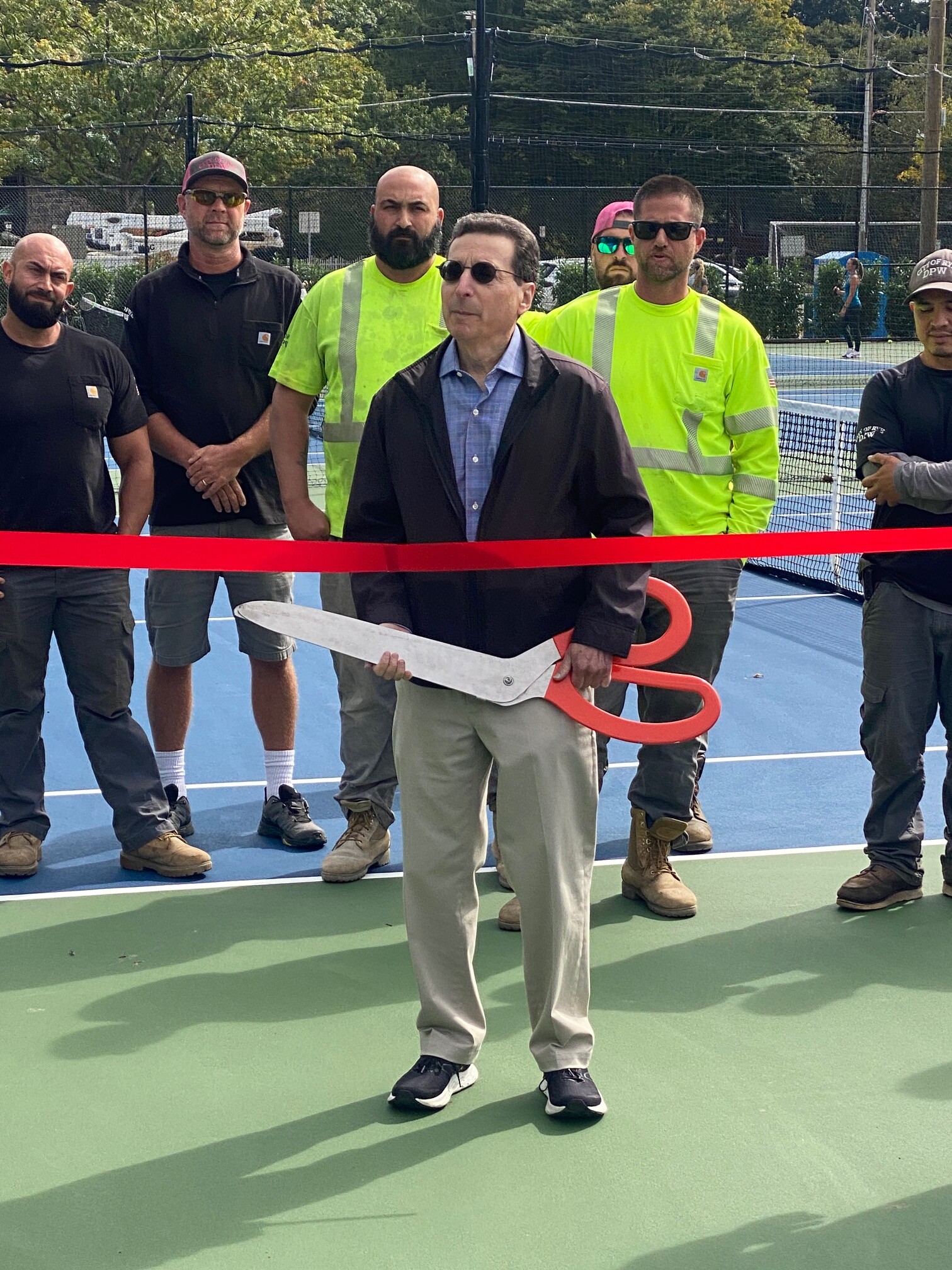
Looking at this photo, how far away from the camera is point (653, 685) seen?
3.85 meters

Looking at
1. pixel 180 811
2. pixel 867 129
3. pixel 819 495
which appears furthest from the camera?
pixel 867 129

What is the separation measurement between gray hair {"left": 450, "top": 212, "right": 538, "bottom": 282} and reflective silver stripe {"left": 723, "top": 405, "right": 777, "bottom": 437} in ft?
4.77

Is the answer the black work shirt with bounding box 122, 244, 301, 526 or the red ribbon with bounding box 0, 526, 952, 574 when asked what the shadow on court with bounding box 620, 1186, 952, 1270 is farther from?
the black work shirt with bounding box 122, 244, 301, 526

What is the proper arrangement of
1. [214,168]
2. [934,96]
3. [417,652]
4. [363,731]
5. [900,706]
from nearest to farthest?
[417,652] < [900,706] < [363,731] < [214,168] < [934,96]

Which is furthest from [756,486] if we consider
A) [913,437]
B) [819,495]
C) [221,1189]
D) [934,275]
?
[819,495]

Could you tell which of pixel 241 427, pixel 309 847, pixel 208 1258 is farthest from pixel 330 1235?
pixel 241 427

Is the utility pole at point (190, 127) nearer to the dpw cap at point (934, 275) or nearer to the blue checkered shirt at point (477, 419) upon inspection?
the dpw cap at point (934, 275)

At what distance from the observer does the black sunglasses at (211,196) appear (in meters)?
5.77

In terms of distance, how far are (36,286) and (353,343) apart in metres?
1.09

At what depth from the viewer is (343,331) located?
528 centimetres

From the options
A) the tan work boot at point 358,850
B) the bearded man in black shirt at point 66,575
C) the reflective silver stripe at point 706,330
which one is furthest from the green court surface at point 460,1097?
the reflective silver stripe at point 706,330

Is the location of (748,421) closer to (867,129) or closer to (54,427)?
(54,427)

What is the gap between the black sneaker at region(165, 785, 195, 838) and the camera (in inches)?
236

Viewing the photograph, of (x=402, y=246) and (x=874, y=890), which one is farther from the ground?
(x=402, y=246)
